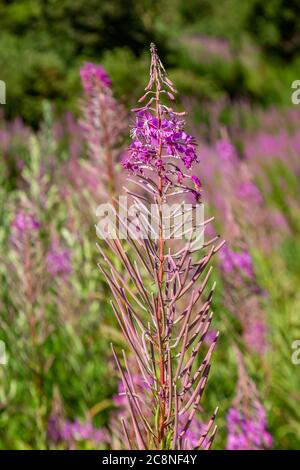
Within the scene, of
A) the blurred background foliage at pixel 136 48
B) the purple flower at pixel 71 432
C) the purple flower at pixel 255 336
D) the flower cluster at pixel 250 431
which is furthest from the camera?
the blurred background foliage at pixel 136 48

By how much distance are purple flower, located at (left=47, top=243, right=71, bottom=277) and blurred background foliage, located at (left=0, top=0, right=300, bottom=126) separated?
16.4 ft

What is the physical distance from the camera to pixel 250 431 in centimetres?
136

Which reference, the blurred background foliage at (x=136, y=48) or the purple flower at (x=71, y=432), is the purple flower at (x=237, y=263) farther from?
the blurred background foliage at (x=136, y=48)

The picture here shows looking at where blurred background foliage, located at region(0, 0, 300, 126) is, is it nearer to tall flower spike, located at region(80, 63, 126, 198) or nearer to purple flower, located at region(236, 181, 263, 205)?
purple flower, located at region(236, 181, 263, 205)

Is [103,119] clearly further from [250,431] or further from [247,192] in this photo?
[247,192]

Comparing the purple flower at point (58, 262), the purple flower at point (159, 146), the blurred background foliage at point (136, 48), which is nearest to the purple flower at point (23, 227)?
the purple flower at point (58, 262)

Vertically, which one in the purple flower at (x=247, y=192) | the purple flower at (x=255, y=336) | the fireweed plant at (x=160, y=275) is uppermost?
the purple flower at (x=247, y=192)

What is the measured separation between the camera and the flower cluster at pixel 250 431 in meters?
1.36

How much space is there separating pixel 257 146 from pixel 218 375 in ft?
17.3

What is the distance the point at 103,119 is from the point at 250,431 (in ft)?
2.71

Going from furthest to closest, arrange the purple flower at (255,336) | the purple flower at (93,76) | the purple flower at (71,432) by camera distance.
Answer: the purple flower at (255,336) < the purple flower at (71,432) < the purple flower at (93,76)

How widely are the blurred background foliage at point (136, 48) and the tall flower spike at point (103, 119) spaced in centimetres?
595

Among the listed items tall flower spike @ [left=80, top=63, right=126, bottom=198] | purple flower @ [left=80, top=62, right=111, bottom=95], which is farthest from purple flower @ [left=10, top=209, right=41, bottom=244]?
purple flower @ [left=80, top=62, right=111, bottom=95]
